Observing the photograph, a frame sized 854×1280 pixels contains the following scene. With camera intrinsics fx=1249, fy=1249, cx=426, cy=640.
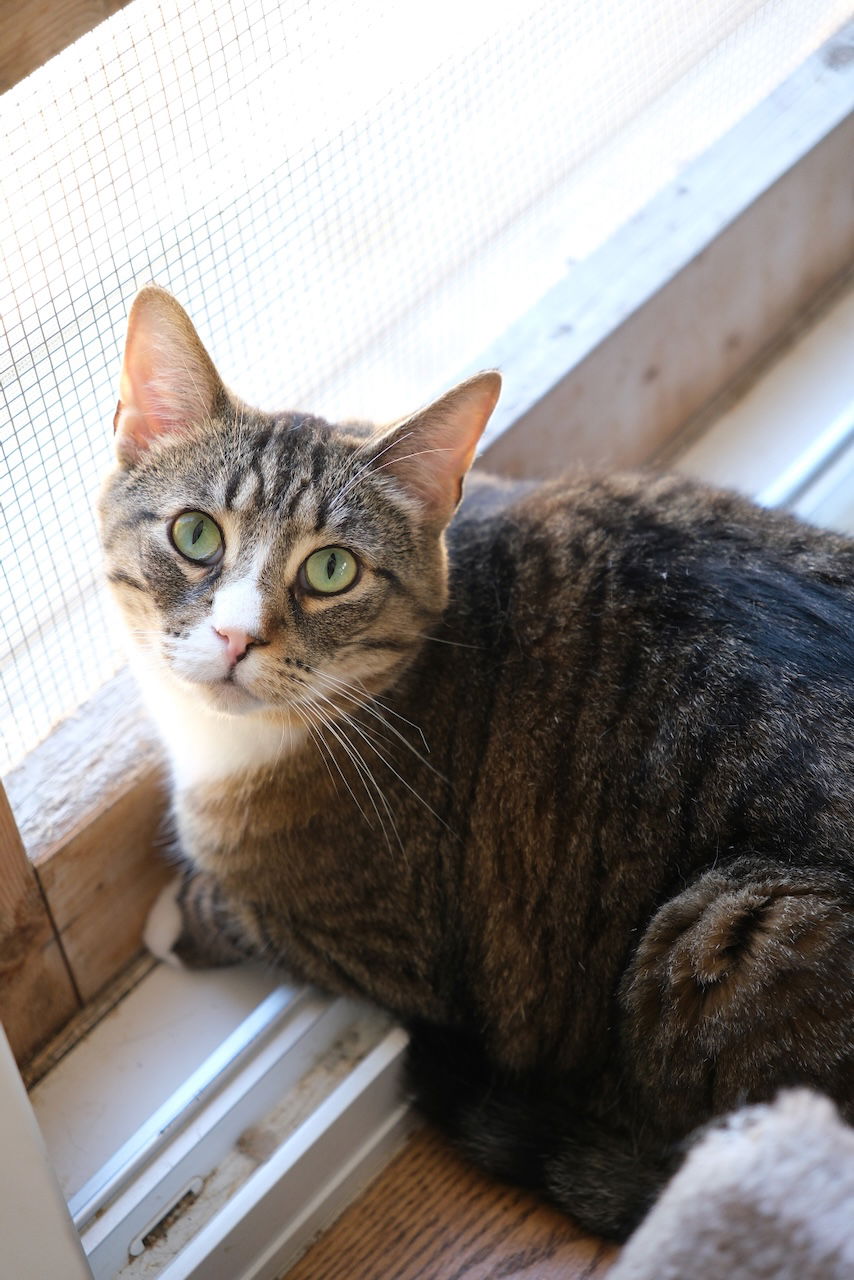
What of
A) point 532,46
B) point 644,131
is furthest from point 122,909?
point 644,131

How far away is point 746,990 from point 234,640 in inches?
26.4

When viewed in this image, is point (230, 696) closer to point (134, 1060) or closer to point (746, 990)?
point (134, 1060)

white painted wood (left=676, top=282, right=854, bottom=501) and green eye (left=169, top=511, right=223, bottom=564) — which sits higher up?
green eye (left=169, top=511, right=223, bottom=564)

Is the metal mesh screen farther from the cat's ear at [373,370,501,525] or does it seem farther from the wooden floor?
the wooden floor

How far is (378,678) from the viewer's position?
1612 millimetres

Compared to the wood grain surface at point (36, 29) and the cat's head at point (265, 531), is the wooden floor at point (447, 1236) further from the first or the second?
the wood grain surface at point (36, 29)

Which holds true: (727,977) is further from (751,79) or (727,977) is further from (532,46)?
(751,79)

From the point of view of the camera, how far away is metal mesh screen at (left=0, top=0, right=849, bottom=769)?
1374mm

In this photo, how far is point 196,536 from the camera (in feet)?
4.93

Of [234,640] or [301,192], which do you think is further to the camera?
[301,192]

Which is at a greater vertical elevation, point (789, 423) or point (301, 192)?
point (301, 192)

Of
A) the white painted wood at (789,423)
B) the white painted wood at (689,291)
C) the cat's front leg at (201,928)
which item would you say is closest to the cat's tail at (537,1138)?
the cat's front leg at (201,928)

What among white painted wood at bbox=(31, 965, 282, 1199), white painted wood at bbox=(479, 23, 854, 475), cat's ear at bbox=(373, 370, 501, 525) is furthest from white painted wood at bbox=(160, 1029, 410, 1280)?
white painted wood at bbox=(479, 23, 854, 475)

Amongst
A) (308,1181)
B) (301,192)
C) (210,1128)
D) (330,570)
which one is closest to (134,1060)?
(210,1128)
